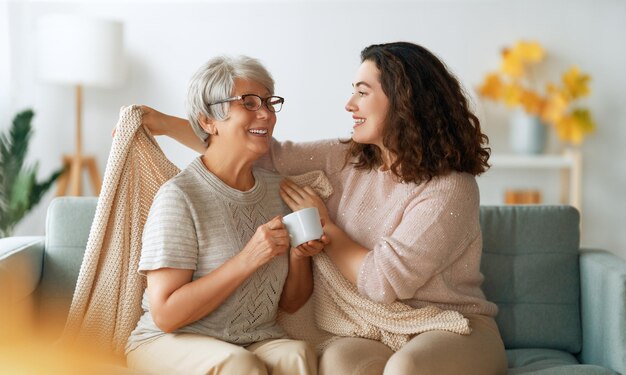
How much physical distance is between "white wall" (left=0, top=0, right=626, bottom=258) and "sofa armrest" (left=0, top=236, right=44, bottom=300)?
105 inches

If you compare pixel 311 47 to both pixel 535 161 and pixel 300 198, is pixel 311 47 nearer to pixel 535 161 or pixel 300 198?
pixel 535 161

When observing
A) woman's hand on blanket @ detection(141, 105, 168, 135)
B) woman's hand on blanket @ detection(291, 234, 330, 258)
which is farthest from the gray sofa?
woman's hand on blanket @ detection(291, 234, 330, 258)

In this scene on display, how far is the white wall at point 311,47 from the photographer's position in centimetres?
510

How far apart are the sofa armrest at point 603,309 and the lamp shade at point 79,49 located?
9.99 ft

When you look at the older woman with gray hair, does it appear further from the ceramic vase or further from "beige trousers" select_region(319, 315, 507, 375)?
the ceramic vase

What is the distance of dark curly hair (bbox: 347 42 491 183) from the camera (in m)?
2.16

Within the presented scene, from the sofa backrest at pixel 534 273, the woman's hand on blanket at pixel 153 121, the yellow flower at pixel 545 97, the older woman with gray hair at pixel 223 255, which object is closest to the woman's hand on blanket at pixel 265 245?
the older woman with gray hair at pixel 223 255

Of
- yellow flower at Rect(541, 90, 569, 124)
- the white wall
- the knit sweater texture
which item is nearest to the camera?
the knit sweater texture

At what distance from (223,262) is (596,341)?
1.10 meters

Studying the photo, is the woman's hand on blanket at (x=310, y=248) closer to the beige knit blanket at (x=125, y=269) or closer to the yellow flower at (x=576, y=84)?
the beige knit blanket at (x=125, y=269)

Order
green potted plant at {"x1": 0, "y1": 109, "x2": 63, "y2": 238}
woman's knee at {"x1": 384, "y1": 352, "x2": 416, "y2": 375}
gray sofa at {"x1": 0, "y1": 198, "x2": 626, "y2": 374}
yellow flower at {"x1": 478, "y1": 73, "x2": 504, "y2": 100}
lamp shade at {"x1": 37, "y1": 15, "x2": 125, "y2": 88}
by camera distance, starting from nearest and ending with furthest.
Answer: woman's knee at {"x1": 384, "y1": 352, "x2": 416, "y2": 375}, gray sofa at {"x1": 0, "y1": 198, "x2": 626, "y2": 374}, green potted plant at {"x1": 0, "y1": 109, "x2": 63, "y2": 238}, lamp shade at {"x1": 37, "y1": 15, "x2": 125, "y2": 88}, yellow flower at {"x1": 478, "y1": 73, "x2": 504, "y2": 100}

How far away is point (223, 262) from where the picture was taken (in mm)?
2012

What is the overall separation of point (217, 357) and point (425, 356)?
487 mm

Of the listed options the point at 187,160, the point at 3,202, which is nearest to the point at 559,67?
the point at 187,160
